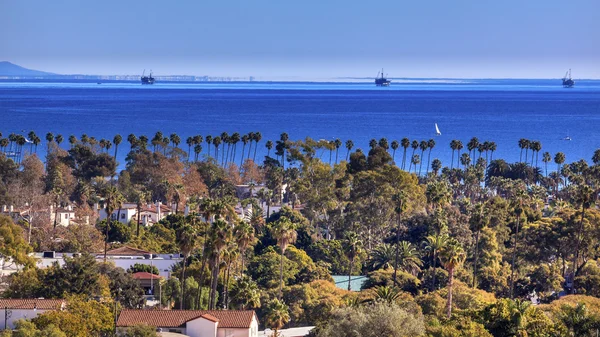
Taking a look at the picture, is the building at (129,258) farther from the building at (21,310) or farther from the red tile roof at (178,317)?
the red tile roof at (178,317)

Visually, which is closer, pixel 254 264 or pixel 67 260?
pixel 67 260

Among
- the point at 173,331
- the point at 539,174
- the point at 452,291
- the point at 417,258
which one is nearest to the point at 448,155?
the point at 539,174

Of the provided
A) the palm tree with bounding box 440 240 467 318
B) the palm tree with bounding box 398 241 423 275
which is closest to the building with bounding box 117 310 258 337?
the palm tree with bounding box 440 240 467 318

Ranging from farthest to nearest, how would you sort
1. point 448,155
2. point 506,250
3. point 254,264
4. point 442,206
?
point 448,155, point 442,206, point 506,250, point 254,264

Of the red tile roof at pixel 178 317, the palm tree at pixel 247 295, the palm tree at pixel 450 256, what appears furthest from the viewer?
the palm tree at pixel 247 295

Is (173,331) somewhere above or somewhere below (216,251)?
below

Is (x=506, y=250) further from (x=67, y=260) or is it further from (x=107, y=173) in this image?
(x=107, y=173)

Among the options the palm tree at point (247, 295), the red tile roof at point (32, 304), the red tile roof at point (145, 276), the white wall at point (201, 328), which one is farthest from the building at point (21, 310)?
the red tile roof at point (145, 276)
